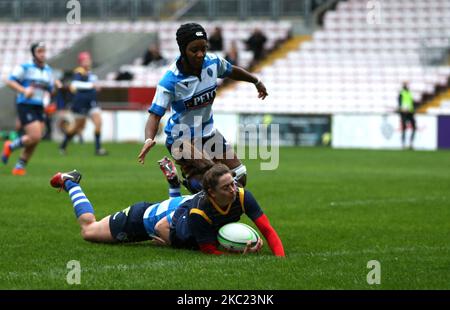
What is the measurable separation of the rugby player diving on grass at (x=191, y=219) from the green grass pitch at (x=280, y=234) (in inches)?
5.1

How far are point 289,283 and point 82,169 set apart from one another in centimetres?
1350

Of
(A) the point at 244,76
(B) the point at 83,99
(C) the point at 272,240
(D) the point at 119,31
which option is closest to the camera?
(C) the point at 272,240

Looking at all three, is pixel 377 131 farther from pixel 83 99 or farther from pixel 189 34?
pixel 189 34

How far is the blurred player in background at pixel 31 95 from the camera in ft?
61.7

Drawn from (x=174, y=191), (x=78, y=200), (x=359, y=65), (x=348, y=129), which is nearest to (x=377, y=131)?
(x=348, y=129)

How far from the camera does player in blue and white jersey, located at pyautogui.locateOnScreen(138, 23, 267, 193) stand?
10.3m

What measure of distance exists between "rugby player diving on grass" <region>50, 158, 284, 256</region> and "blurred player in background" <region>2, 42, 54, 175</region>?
28.0 ft

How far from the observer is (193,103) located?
10.8 meters

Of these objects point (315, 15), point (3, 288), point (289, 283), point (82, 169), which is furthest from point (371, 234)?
point (315, 15)

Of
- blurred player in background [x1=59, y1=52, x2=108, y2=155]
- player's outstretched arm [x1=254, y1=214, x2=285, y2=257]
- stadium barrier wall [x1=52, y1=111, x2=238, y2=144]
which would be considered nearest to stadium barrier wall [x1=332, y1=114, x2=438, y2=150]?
stadium barrier wall [x1=52, y1=111, x2=238, y2=144]

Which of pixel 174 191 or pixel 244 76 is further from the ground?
pixel 244 76

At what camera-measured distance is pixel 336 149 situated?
99.0 ft

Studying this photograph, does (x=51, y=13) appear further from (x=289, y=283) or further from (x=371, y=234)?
(x=289, y=283)

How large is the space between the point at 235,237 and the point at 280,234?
1.77m
